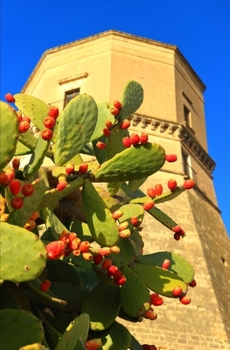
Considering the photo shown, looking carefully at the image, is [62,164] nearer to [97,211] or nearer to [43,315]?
[97,211]

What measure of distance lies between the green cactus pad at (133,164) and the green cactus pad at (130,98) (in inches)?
22.7

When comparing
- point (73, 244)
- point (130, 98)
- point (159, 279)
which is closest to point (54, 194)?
point (73, 244)

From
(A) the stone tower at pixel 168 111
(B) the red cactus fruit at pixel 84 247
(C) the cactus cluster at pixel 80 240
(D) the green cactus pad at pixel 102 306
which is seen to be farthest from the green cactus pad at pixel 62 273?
(A) the stone tower at pixel 168 111

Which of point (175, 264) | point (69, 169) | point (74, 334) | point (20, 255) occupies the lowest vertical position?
point (74, 334)

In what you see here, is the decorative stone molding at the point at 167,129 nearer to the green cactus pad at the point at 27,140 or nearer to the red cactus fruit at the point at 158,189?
the green cactus pad at the point at 27,140

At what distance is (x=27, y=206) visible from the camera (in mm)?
1812

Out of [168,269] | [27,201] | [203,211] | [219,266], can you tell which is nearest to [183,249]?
[219,266]

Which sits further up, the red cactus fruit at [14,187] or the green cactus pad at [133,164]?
the green cactus pad at [133,164]

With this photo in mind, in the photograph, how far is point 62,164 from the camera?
231 cm

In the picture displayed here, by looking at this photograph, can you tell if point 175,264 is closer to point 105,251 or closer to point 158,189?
point 158,189

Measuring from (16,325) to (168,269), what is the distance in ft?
3.66

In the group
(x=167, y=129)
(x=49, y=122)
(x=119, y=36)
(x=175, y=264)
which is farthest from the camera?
(x=119, y=36)

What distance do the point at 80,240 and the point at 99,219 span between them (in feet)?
0.56

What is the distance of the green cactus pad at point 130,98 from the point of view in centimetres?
276
